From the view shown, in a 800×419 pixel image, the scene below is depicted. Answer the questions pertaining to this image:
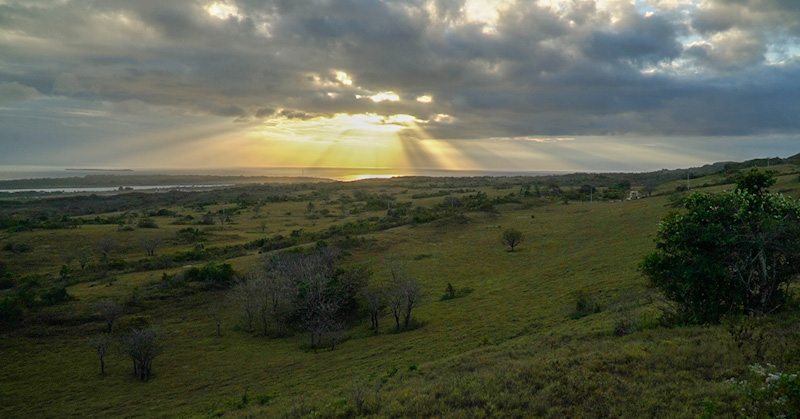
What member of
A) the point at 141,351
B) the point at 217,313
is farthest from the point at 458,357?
the point at 217,313

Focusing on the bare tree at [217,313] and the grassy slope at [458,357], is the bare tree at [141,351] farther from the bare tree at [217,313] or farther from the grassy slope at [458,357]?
the bare tree at [217,313]

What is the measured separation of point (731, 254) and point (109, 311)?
42321 millimetres

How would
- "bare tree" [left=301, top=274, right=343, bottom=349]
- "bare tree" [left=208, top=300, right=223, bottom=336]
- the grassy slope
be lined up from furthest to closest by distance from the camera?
1. "bare tree" [left=208, top=300, right=223, bottom=336]
2. "bare tree" [left=301, top=274, right=343, bottom=349]
3. the grassy slope

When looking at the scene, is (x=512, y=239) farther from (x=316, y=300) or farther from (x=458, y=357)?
(x=458, y=357)

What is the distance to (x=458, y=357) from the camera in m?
19.8

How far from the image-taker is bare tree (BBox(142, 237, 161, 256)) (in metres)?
65.8

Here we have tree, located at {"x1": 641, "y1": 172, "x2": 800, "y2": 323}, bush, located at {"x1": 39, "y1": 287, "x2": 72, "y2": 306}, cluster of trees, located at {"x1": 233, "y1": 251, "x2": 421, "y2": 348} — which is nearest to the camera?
tree, located at {"x1": 641, "y1": 172, "x2": 800, "y2": 323}

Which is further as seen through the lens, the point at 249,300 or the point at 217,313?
the point at 217,313

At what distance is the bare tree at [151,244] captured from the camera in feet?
216

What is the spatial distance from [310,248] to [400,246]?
500 inches

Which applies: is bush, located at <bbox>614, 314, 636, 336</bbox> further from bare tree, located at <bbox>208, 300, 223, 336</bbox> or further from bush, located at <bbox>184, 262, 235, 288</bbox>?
bush, located at <bbox>184, 262, 235, 288</bbox>

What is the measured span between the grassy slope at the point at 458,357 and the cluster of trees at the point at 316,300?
1.73 meters

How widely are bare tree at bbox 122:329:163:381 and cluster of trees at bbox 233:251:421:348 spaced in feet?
28.7

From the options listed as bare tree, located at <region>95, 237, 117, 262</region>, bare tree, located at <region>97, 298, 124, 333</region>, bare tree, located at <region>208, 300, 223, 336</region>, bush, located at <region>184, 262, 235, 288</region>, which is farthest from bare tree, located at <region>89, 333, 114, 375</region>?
bare tree, located at <region>95, 237, 117, 262</region>
